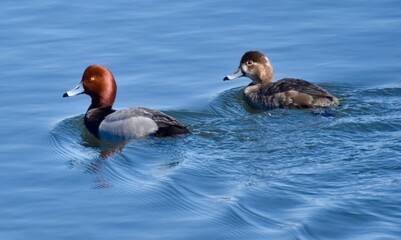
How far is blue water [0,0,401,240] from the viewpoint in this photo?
31.8 feet

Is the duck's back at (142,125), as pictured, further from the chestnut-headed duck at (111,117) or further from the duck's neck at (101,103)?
the duck's neck at (101,103)

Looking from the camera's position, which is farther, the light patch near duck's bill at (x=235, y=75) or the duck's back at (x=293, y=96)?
the light patch near duck's bill at (x=235, y=75)

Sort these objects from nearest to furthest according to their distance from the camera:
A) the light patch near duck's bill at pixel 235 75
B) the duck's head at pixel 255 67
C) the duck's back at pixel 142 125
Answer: the duck's back at pixel 142 125 < the light patch near duck's bill at pixel 235 75 < the duck's head at pixel 255 67

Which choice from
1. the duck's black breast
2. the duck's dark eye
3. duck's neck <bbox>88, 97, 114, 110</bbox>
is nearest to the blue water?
the duck's black breast

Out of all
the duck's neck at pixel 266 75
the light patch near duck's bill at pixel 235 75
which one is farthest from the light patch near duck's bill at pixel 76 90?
the duck's neck at pixel 266 75

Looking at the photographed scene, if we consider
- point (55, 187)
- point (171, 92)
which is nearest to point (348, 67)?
point (171, 92)

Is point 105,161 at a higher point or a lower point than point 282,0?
lower

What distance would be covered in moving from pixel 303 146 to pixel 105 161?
7.14ft

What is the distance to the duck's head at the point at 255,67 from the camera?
14141 millimetres

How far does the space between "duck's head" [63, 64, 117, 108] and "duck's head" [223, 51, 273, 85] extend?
172 centimetres

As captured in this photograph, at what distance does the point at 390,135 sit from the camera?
1177 cm

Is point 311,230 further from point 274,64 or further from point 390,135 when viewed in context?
point 274,64

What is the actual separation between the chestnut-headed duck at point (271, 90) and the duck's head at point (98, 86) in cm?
168

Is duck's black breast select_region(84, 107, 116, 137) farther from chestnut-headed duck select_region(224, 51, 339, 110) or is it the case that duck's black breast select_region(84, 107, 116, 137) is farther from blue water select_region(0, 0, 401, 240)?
chestnut-headed duck select_region(224, 51, 339, 110)
